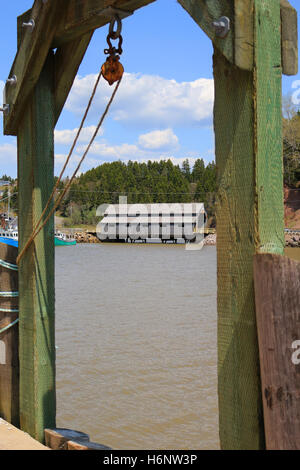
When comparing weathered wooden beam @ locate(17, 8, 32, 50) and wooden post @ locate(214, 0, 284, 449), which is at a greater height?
weathered wooden beam @ locate(17, 8, 32, 50)

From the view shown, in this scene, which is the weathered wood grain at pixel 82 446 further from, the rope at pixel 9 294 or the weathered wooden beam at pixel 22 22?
the weathered wooden beam at pixel 22 22

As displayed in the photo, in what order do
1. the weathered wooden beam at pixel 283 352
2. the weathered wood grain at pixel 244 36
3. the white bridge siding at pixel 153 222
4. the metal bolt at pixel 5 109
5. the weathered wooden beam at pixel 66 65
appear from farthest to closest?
the white bridge siding at pixel 153 222 → the metal bolt at pixel 5 109 → the weathered wooden beam at pixel 66 65 → the weathered wood grain at pixel 244 36 → the weathered wooden beam at pixel 283 352

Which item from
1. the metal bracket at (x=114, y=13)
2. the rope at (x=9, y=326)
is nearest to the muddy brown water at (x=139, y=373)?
the rope at (x=9, y=326)

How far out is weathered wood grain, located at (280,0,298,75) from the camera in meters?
2.12

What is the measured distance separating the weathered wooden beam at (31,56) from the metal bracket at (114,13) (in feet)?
1.55

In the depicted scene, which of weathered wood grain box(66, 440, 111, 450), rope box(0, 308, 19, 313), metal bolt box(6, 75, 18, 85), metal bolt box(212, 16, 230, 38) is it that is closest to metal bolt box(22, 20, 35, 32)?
metal bolt box(6, 75, 18, 85)

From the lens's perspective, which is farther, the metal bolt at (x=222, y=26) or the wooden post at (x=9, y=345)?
the wooden post at (x=9, y=345)

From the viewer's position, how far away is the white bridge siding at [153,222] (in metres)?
82.9

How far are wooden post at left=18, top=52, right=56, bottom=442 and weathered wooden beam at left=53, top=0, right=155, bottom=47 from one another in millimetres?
397

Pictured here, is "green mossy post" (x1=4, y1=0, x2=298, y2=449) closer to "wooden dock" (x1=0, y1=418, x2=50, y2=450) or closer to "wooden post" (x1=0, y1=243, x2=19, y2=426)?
"wooden dock" (x1=0, y1=418, x2=50, y2=450)

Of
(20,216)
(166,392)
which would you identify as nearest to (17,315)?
(20,216)

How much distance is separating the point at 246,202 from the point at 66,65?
1.87 meters

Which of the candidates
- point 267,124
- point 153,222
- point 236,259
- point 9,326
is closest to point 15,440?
point 9,326

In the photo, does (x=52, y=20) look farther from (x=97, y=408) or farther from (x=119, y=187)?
(x=119, y=187)
